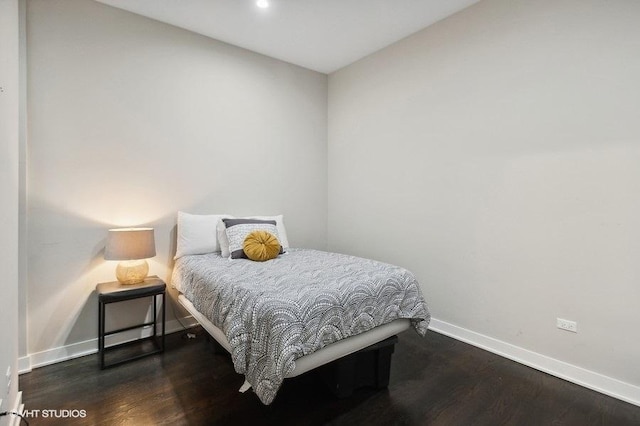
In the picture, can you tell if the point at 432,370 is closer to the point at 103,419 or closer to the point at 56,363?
the point at 103,419

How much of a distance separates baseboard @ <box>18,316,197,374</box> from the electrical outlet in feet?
10.7

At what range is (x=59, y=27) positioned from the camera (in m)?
2.40

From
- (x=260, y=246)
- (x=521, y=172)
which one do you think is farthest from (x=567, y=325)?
(x=260, y=246)

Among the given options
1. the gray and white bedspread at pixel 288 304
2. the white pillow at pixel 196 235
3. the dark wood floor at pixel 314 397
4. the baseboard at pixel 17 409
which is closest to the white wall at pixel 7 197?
the baseboard at pixel 17 409

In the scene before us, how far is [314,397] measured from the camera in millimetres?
1924

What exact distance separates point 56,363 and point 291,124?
3254 millimetres

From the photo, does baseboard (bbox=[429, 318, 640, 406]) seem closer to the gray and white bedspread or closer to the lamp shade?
the gray and white bedspread

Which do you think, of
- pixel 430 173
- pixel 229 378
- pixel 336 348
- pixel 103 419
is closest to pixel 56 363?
pixel 103 419

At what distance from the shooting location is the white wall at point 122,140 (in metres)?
2.36

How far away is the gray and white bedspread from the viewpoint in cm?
152

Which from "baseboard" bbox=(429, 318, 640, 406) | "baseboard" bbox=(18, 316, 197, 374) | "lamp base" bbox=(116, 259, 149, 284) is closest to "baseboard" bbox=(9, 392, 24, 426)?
"baseboard" bbox=(18, 316, 197, 374)

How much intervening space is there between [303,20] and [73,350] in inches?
140

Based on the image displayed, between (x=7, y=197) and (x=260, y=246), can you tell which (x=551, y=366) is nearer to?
(x=260, y=246)

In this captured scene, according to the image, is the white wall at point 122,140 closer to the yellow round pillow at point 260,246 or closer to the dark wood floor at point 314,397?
the dark wood floor at point 314,397
